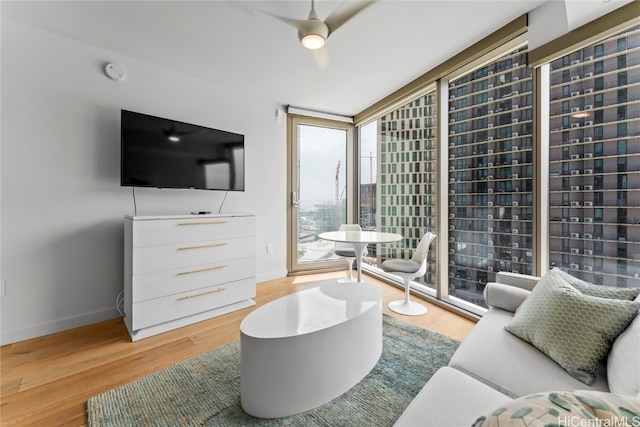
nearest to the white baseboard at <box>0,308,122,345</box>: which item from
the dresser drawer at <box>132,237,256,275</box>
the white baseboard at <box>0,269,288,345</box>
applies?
the white baseboard at <box>0,269,288,345</box>

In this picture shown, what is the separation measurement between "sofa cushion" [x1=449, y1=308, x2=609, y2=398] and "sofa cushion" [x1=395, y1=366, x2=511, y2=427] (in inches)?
4.3

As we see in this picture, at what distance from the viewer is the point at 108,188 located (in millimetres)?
2391

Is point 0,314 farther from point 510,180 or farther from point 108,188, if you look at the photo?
point 510,180

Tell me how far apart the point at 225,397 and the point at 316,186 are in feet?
9.79

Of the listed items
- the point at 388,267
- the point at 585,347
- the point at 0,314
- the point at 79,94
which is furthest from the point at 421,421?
the point at 79,94

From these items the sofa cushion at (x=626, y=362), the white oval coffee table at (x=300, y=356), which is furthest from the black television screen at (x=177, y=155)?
the sofa cushion at (x=626, y=362)

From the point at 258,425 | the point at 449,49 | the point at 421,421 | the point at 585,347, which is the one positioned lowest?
the point at 258,425

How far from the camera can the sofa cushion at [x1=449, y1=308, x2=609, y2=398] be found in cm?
98

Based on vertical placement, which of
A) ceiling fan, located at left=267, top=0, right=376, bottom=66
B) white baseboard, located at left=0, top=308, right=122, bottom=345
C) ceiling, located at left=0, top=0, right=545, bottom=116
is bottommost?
white baseboard, located at left=0, top=308, right=122, bottom=345

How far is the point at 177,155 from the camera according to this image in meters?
2.50

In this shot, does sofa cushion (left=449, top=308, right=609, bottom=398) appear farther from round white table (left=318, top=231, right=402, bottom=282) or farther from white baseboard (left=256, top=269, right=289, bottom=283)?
white baseboard (left=256, top=269, right=289, bottom=283)

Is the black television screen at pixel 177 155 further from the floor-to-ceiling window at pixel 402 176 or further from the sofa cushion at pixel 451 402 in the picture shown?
the sofa cushion at pixel 451 402

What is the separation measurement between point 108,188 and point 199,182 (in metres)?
0.77

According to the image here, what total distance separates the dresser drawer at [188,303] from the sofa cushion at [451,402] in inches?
81.1
